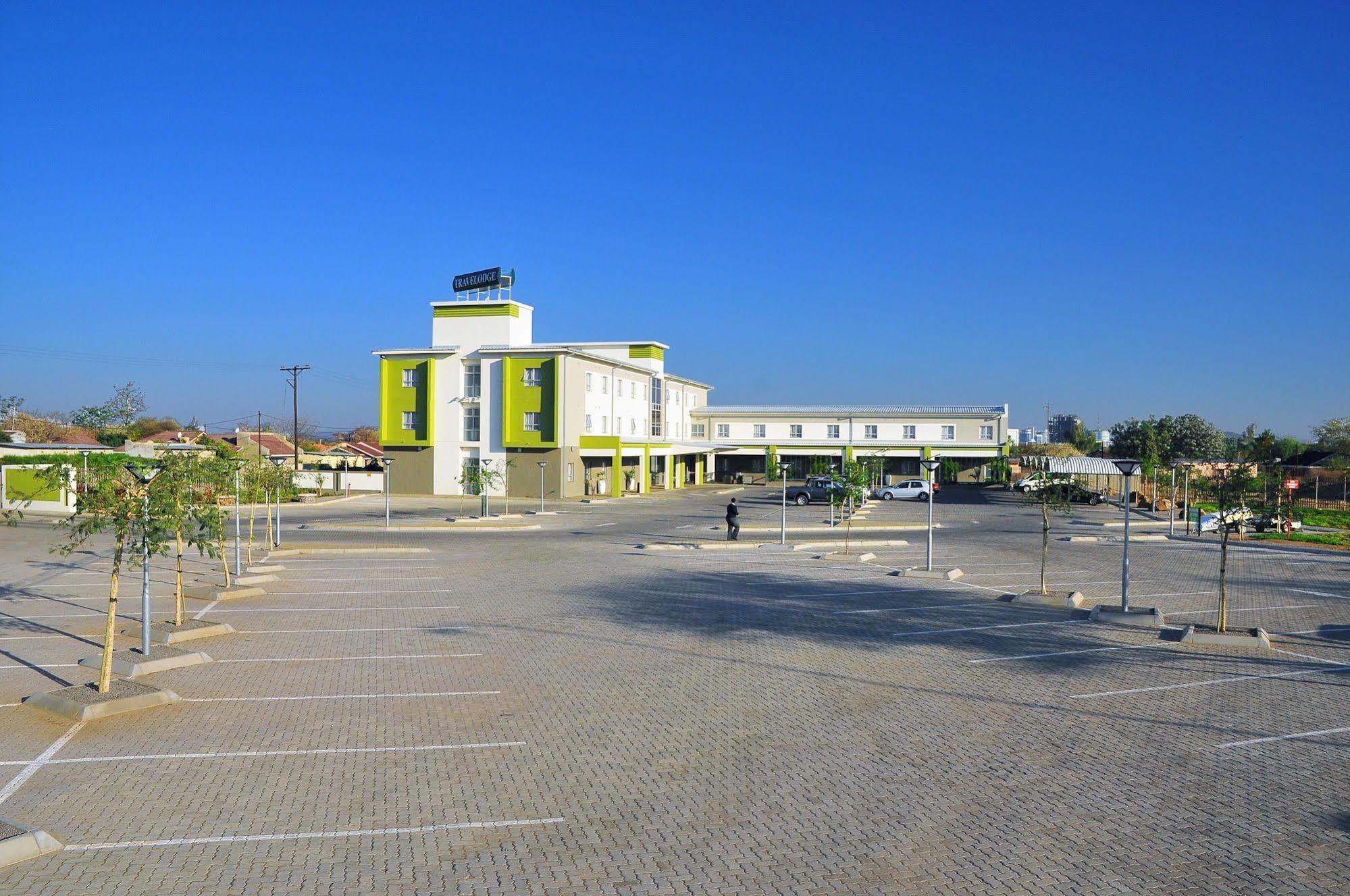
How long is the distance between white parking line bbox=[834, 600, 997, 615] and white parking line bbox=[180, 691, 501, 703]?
27.2 ft

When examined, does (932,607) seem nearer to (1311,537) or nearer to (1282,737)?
(1282,737)

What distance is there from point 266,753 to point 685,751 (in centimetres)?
438

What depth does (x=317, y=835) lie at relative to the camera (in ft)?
26.1

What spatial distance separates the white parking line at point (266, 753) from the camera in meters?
9.63

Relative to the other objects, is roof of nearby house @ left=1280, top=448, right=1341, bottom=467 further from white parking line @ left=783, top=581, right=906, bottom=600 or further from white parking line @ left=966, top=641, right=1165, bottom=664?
white parking line @ left=966, top=641, right=1165, bottom=664

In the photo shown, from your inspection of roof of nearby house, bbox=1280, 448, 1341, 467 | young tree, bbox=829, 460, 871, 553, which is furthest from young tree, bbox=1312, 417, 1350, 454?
young tree, bbox=829, 460, 871, 553

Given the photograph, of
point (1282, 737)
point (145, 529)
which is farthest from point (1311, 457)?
point (145, 529)

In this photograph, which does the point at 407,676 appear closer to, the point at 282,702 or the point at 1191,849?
the point at 282,702

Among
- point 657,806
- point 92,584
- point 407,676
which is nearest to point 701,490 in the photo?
point 92,584

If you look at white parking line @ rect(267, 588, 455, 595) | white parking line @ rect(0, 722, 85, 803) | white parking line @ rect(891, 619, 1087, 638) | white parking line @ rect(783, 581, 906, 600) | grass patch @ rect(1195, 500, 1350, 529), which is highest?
grass patch @ rect(1195, 500, 1350, 529)

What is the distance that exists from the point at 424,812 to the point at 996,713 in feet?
22.7

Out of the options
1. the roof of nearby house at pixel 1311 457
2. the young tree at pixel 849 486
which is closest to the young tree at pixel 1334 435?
the roof of nearby house at pixel 1311 457

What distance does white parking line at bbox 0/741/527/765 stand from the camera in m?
9.63

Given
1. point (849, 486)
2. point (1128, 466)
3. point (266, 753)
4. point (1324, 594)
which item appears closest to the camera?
point (266, 753)
